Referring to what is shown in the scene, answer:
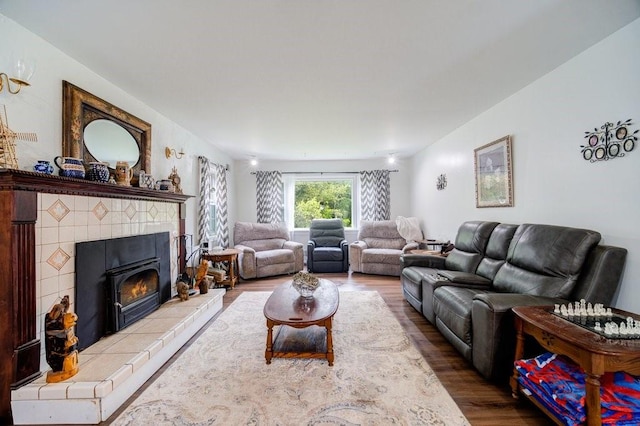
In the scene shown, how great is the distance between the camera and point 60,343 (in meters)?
1.60

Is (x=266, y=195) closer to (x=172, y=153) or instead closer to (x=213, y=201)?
(x=213, y=201)

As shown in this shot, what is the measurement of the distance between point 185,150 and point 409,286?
143 inches

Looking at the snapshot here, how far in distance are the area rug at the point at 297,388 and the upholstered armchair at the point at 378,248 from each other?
224cm

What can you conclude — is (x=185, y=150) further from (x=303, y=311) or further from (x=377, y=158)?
(x=377, y=158)

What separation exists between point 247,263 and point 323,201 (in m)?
2.44

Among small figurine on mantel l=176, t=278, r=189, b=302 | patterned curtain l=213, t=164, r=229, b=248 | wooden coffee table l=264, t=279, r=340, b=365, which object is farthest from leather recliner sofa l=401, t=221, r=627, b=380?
patterned curtain l=213, t=164, r=229, b=248

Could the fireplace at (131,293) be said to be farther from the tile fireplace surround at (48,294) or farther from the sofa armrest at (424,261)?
the sofa armrest at (424,261)

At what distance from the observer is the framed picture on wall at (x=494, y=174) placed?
2816mm

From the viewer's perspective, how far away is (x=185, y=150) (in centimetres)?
378

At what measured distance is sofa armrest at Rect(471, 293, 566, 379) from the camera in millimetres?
1725

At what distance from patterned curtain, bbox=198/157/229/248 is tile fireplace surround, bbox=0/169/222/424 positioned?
6.06 ft

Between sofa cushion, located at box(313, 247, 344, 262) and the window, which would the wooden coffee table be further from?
the window

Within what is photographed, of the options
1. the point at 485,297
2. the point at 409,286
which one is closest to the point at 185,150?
the point at 409,286

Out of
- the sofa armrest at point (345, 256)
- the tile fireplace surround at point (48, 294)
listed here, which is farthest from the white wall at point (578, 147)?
the tile fireplace surround at point (48, 294)
